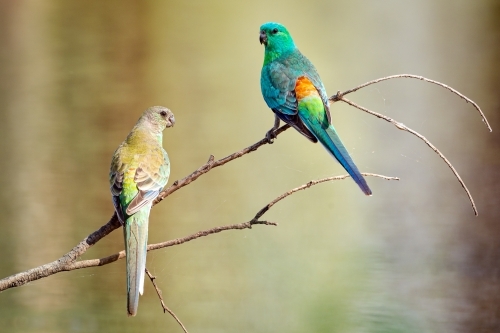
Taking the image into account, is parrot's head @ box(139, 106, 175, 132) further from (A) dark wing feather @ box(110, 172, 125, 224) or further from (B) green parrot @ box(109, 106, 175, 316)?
(A) dark wing feather @ box(110, 172, 125, 224)

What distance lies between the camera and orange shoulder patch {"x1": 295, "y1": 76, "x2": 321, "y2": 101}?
51.8 inches

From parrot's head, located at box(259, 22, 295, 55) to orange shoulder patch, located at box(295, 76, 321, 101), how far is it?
198 mm

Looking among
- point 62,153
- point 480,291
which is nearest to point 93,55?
point 62,153

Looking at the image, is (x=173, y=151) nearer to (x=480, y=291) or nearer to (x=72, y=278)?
(x=72, y=278)

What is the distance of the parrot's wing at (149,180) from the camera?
1188 millimetres

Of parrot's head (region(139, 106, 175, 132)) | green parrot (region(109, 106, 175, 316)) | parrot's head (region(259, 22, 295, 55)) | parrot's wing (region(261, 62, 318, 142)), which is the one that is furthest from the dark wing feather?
parrot's head (region(259, 22, 295, 55))

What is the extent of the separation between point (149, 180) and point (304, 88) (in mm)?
429

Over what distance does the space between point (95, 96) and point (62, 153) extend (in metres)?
0.33

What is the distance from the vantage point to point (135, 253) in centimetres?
112

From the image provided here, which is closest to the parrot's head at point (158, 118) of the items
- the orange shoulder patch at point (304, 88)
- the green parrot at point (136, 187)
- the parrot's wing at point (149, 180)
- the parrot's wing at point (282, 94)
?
the green parrot at point (136, 187)

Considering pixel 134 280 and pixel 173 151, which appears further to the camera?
pixel 173 151

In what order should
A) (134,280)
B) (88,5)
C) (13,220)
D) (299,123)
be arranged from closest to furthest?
(134,280)
(299,123)
(13,220)
(88,5)

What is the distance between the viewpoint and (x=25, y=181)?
9.11 ft

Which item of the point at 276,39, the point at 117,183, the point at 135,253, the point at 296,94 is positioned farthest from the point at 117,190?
the point at 276,39
